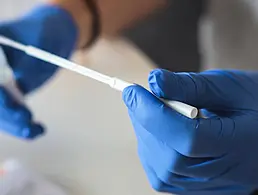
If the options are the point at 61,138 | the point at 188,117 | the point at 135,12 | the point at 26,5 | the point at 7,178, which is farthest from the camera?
the point at 26,5

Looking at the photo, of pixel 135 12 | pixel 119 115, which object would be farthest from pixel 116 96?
pixel 135 12

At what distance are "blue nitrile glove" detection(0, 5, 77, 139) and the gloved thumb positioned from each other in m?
0.26

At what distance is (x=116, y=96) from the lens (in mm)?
756

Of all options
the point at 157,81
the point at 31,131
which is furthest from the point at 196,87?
the point at 31,131

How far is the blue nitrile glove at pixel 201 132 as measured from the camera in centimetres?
40

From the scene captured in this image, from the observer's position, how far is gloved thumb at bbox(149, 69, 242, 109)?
397mm

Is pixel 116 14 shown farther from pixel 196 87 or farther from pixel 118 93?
pixel 196 87

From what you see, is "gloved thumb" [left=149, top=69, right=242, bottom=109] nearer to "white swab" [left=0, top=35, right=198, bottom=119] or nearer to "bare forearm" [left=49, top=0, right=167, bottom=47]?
"white swab" [left=0, top=35, right=198, bottom=119]

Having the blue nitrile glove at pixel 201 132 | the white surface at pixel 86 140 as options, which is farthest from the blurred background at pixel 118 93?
the blue nitrile glove at pixel 201 132

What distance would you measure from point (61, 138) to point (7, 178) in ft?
0.42

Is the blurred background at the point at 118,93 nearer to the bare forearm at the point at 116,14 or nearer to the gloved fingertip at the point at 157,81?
the bare forearm at the point at 116,14

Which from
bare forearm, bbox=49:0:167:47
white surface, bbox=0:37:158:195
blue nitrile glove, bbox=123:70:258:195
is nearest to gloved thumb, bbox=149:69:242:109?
blue nitrile glove, bbox=123:70:258:195

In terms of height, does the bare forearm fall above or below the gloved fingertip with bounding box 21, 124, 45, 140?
above

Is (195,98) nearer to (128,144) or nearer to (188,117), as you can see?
(188,117)
